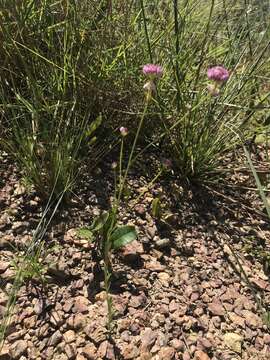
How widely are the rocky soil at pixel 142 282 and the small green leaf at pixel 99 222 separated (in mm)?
51

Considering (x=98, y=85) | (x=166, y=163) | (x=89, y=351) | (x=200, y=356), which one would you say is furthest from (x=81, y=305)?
(x=98, y=85)

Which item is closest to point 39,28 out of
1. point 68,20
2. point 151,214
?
point 68,20

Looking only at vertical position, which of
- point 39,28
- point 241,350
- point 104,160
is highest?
point 39,28

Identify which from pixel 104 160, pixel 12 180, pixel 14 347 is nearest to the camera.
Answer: pixel 14 347

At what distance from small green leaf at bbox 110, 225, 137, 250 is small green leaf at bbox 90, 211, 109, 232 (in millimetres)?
33

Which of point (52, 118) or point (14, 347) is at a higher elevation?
point (52, 118)

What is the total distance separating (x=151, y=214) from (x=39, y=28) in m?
0.58

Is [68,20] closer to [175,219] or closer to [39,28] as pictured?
[39,28]

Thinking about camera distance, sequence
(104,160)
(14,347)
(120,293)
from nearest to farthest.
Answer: (14,347)
(120,293)
(104,160)

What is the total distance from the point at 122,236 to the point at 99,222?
0.20 feet

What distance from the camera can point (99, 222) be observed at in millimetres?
1080

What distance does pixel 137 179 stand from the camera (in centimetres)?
131

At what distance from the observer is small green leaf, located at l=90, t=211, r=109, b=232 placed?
1071 mm

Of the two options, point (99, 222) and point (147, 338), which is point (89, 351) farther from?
point (99, 222)
